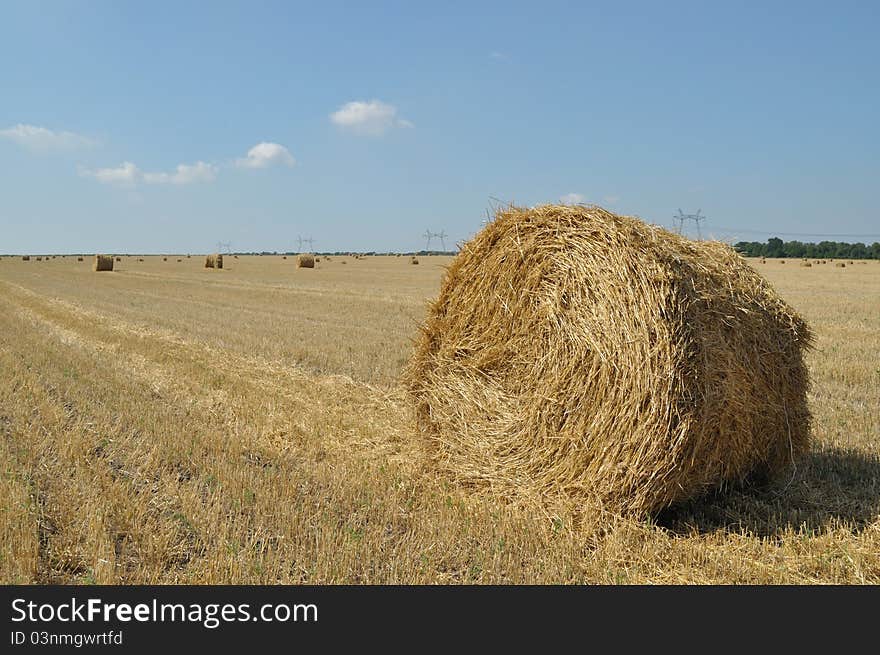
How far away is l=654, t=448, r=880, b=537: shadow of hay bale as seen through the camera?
439 centimetres

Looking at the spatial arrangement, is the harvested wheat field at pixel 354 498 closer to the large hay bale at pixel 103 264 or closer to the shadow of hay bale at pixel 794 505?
the shadow of hay bale at pixel 794 505

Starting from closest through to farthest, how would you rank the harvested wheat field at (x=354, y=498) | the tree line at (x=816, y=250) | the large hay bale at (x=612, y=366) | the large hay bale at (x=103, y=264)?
1. the harvested wheat field at (x=354, y=498)
2. the large hay bale at (x=612, y=366)
3. the large hay bale at (x=103, y=264)
4. the tree line at (x=816, y=250)

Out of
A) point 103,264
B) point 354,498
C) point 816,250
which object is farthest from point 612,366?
point 816,250

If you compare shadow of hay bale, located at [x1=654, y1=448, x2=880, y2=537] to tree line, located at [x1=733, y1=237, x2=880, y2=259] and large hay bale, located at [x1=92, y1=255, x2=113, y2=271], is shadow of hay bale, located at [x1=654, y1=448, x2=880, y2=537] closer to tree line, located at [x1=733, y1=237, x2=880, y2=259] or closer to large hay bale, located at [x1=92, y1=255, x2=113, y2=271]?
large hay bale, located at [x1=92, y1=255, x2=113, y2=271]

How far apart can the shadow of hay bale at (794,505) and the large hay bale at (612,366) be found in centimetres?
21

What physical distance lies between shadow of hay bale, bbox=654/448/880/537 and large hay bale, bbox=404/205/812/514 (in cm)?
21

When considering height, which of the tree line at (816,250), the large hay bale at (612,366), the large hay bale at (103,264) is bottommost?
the large hay bale at (612,366)

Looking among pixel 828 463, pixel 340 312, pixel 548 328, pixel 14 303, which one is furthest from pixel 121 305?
pixel 828 463

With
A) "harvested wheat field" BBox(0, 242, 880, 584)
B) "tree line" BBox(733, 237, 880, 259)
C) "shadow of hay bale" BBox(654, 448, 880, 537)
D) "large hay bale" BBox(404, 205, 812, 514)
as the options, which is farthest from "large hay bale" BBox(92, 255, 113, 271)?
"tree line" BBox(733, 237, 880, 259)

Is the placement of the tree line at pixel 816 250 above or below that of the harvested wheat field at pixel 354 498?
above

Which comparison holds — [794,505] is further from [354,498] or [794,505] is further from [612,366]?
[354,498]

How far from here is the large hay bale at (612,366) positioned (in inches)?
166

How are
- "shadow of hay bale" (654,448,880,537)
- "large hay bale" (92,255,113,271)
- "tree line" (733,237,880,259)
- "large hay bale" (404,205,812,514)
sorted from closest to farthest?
"large hay bale" (404,205,812,514) < "shadow of hay bale" (654,448,880,537) < "large hay bale" (92,255,113,271) < "tree line" (733,237,880,259)

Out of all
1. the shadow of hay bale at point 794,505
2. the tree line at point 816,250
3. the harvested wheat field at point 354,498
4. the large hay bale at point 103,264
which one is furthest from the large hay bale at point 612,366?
the tree line at point 816,250
